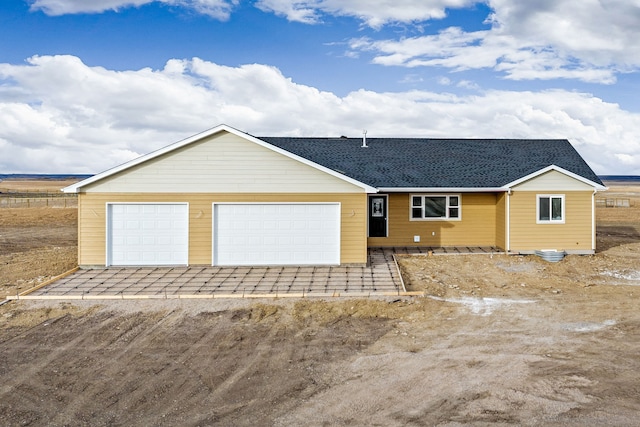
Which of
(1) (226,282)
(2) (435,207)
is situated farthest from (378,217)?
(1) (226,282)

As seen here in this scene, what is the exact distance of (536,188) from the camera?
1789cm

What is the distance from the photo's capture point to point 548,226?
17984 millimetres

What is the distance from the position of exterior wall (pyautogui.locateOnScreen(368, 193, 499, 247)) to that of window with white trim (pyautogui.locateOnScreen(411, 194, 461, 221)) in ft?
0.58

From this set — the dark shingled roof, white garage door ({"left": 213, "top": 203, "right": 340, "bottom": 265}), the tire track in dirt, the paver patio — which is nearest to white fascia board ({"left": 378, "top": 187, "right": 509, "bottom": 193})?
the dark shingled roof

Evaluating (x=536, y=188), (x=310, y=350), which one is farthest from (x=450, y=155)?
(x=310, y=350)

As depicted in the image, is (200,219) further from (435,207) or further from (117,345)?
(435,207)

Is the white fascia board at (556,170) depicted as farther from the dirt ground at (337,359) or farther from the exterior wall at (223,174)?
the exterior wall at (223,174)

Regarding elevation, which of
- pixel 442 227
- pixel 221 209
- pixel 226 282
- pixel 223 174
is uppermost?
pixel 223 174

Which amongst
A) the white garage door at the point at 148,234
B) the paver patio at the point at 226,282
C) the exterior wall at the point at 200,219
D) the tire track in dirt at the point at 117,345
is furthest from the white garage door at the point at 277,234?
the tire track in dirt at the point at 117,345

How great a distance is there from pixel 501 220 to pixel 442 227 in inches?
87.5

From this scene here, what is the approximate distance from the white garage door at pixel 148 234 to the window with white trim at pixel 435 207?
29.4ft

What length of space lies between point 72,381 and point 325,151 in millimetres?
16026

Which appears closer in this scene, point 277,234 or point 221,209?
point 221,209

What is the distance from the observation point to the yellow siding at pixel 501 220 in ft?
59.5
